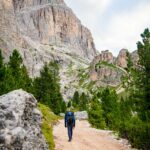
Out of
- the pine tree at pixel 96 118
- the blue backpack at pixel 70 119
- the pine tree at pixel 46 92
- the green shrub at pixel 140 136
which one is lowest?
the green shrub at pixel 140 136

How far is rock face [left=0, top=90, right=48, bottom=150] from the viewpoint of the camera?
12703 mm

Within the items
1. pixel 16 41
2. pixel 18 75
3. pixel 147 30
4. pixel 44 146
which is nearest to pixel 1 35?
pixel 16 41

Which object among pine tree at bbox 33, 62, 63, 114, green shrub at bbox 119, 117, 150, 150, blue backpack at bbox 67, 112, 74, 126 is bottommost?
green shrub at bbox 119, 117, 150, 150

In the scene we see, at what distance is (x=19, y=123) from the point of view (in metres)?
13.7

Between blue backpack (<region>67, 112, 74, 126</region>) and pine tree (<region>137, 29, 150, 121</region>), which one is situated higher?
pine tree (<region>137, 29, 150, 121</region>)

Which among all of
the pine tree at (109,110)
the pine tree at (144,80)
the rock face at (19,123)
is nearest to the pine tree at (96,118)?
the pine tree at (109,110)

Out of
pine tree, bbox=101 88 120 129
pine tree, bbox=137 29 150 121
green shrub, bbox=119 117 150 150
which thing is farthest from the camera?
pine tree, bbox=101 88 120 129

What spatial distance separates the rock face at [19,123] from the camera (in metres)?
12.7

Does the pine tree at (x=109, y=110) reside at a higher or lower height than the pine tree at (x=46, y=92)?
lower

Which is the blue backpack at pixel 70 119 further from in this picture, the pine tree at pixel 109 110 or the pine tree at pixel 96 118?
the pine tree at pixel 109 110

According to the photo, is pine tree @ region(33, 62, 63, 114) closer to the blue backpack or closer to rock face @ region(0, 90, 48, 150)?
the blue backpack

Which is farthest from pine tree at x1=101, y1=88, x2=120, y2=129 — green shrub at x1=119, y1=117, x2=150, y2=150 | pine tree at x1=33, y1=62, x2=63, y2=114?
green shrub at x1=119, y1=117, x2=150, y2=150

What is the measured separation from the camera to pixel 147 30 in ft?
99.5

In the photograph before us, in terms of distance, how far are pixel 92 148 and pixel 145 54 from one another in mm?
8219
